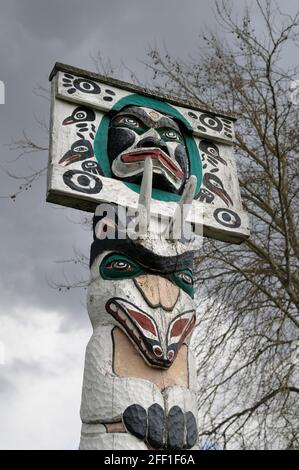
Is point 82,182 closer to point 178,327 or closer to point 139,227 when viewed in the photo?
point 139,227

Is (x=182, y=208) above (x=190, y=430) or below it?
above

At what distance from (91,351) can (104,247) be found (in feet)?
2.22

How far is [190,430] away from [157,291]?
81 cm

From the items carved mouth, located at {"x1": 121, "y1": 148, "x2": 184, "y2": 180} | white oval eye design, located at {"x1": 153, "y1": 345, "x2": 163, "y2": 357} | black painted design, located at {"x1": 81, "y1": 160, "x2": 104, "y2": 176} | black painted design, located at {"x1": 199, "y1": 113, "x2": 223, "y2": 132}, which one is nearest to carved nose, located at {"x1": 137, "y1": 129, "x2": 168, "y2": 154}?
carved mouth, located at {"x1": 121, "y1": 148, "x2": 184, "y2": 180}

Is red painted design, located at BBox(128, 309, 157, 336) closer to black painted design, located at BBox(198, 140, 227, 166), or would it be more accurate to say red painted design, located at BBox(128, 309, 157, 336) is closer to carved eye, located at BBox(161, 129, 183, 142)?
carved eye, located at BBox(161, 129, 183, 142)

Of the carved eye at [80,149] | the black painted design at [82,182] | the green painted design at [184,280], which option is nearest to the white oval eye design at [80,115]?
the carved eye at [80,149]

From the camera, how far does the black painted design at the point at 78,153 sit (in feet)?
14.2

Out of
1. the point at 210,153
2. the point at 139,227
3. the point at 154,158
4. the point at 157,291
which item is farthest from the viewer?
the point at 210,153

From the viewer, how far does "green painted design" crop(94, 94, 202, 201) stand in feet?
14.8

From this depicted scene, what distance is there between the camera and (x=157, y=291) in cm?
382

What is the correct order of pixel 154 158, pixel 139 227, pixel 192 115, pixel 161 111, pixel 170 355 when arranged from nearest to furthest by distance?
1. pixel 170 355
2. pixel 139 227
3. pixel 154 158
4. pixel 161 111
5. pixel 192 115

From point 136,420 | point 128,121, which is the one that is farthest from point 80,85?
A: point 136,420

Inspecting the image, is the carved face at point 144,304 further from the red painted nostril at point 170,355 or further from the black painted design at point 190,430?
the black painted design at point 190,430
